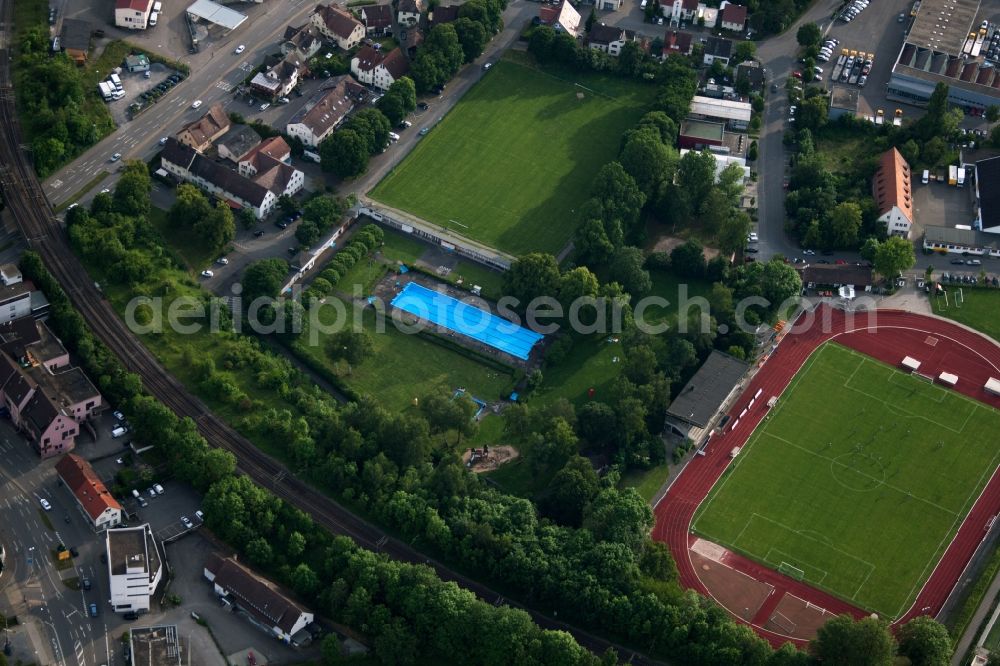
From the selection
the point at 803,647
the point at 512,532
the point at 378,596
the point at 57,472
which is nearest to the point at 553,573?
the point at 512,532

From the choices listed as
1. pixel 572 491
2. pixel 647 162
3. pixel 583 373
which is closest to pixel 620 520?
pixel 572 491

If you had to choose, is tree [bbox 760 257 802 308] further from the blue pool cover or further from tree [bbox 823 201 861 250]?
the blue pool cover

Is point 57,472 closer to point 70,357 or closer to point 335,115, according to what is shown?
point 70,357

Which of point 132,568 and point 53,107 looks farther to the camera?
point 53,107

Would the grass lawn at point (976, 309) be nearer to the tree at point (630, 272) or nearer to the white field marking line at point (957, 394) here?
the white field marking line at point (957, 394)

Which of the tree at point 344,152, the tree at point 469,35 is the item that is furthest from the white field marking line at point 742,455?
the tree at point 469,35

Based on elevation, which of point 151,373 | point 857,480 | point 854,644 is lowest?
point 151,373

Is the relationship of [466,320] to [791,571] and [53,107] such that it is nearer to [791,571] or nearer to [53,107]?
[791,571]
